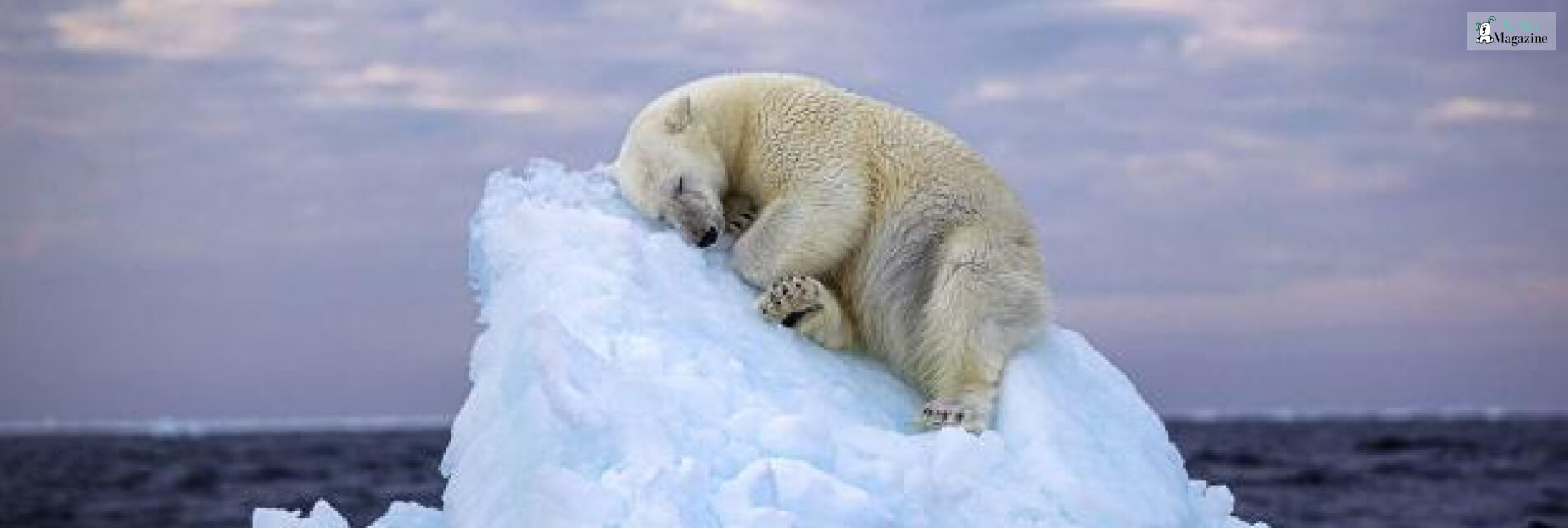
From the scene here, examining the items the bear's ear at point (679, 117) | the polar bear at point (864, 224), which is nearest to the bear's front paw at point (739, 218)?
the polar bear at point (864, 224)

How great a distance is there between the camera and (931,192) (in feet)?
24.7

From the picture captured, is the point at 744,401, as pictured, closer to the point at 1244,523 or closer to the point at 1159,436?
the point at 1159,436

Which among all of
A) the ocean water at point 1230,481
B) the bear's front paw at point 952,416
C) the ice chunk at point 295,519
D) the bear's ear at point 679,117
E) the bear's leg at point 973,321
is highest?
the bear's ear at point 679,117

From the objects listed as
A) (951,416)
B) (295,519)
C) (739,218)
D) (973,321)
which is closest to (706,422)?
(951,416)

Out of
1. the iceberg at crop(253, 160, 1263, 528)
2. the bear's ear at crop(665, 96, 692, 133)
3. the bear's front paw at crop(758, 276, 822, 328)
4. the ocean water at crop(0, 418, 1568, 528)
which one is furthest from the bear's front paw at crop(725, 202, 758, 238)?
the ocean water at crop(0, 418, 1568, 528)

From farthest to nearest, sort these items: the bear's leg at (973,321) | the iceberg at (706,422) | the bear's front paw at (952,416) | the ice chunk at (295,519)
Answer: the ice chunk at (295,519) → the bear's leg at (973,321) → the bear's front paw at (952,416) → the iceberg at (706,422)

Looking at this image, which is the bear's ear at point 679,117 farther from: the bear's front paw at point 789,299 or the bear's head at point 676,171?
the bear's front paw at point 789,299

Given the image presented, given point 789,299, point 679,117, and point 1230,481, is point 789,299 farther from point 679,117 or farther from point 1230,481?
point 1230,481

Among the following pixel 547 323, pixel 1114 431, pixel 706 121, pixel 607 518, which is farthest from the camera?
pixel 706 121

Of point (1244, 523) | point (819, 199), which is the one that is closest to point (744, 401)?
point (819, 199)

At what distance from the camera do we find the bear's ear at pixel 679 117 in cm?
784

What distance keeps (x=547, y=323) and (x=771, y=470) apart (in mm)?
868

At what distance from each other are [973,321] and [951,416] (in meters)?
0.44

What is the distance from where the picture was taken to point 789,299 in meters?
7.07
